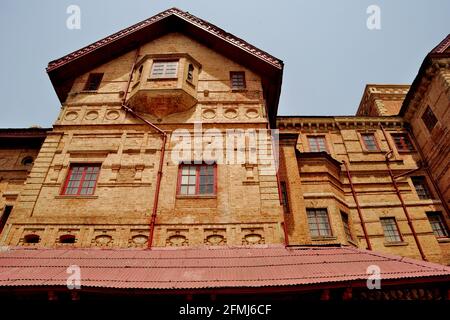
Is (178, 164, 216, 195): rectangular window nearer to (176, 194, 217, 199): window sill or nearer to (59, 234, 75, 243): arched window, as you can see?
(176, 194, 217, 199): window sill

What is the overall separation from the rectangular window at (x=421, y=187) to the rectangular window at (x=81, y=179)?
1603 cm

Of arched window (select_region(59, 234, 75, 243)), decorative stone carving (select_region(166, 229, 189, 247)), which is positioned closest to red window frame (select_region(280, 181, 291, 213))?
decorative stone carving (select_region(166, 229, 189, 247))

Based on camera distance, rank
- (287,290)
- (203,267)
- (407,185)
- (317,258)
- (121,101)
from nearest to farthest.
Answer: (287,290) → (203,267) → (317,258) → (121,101) → (407,185)

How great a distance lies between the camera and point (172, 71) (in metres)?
14.0

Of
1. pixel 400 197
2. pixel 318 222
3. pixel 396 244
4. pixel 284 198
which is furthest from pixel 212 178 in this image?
pixel 400 197

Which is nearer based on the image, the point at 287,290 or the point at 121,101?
the point at 287,290

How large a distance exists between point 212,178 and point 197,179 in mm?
550

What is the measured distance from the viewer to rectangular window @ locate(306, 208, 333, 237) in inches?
520

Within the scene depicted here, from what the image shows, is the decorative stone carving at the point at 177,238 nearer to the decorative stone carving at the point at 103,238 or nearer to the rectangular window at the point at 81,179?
the decorative stone carving at the point at 103,238

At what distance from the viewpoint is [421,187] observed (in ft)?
54.8

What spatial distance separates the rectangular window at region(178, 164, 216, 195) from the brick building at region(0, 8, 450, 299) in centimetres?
5
